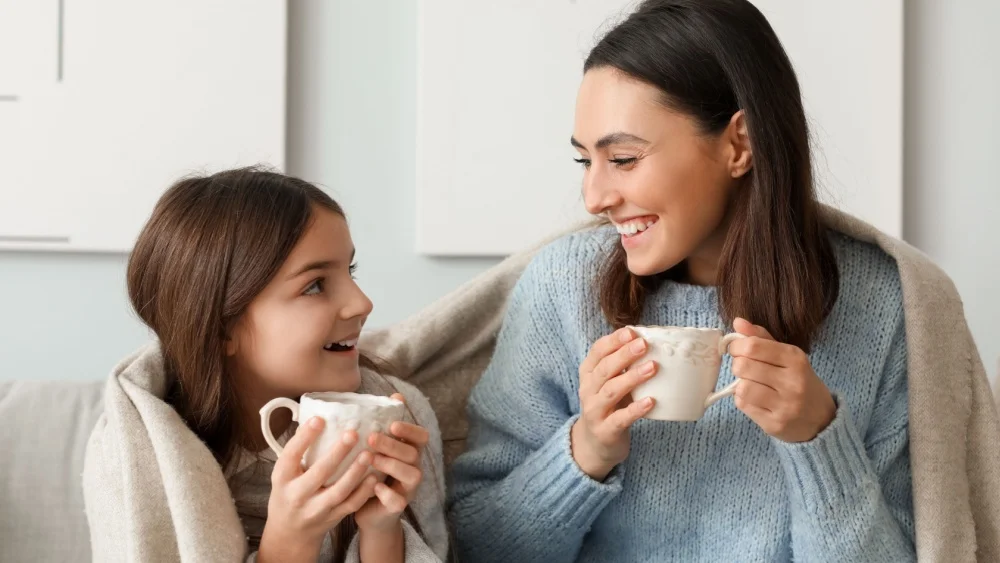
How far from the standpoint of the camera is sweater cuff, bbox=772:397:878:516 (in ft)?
3.91

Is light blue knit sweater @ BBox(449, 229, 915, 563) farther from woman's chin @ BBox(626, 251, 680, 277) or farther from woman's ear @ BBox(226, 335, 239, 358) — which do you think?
woman's ear @ BBox(226, 335, 239, 358)

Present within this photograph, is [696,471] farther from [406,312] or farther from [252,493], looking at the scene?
[406,312]

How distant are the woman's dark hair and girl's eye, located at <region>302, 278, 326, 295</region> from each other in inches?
17.8

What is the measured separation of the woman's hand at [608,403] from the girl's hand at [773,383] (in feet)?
0.35

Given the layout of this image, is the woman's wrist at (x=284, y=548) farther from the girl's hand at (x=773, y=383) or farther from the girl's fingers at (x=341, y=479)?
the girl's hand at (x=773, y=383)

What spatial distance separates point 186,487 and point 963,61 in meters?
1.70

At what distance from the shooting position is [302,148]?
6.62 ft

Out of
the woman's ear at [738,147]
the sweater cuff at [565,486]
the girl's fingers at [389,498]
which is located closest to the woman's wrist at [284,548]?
the girl's fingers at [389,498]

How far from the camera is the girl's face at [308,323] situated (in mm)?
1251

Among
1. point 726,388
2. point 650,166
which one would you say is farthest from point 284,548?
point 650,166

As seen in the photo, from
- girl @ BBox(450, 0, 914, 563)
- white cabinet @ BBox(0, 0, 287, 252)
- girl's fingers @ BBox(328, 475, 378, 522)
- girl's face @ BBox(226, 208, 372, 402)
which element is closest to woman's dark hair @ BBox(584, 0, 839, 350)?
girl @ BBox(450, 0, 914, 563)

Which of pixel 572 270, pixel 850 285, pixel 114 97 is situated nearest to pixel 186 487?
pixel 572 270

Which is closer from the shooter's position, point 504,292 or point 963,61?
point 504,292

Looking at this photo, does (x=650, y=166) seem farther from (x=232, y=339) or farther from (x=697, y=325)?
(x=232, y=339)
